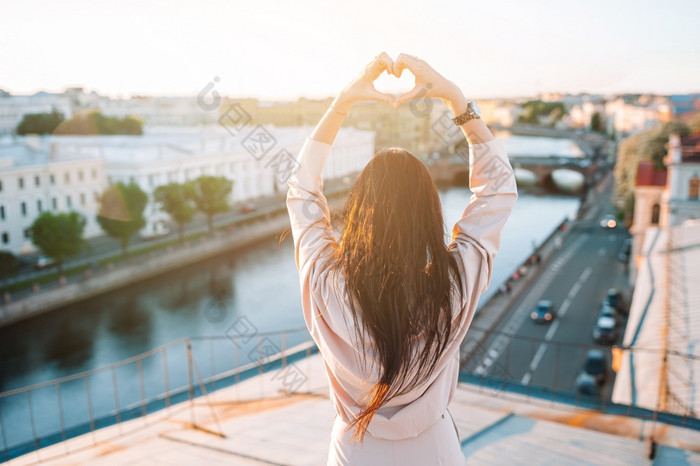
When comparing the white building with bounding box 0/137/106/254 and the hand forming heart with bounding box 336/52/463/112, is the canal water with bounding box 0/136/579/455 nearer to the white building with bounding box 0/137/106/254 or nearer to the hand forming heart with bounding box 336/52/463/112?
the white building with bounding box 0/137/106/254

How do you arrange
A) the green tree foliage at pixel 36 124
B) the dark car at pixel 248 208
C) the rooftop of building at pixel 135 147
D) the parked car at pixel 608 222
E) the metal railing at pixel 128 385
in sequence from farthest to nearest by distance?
the green tree foliage at pixel 36 124
the parked car at pixel 608 222
the dark car at pixel 248 208
the rooftop of building at pixel 135 147
the metal railing at pixel 128 385

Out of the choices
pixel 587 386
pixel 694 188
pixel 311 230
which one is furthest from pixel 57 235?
pixel 311 230

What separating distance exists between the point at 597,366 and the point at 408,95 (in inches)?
203

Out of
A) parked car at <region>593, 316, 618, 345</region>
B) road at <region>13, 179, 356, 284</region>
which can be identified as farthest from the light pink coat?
parked car at <region>593, 316, 618, 345</region>

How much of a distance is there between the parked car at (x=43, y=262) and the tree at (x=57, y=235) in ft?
0.83

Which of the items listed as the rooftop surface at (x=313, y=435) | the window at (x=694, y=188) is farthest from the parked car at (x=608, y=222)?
the rooftop surface at (x=313, y=435)

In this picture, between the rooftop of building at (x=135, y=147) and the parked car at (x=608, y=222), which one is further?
the parked car at (x=608, y=222)

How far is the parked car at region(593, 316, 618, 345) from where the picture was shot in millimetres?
5898

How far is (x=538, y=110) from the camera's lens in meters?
36.1

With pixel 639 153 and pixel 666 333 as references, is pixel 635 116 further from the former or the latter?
pixel 666 333

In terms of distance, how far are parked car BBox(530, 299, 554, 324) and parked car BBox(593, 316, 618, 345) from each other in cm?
51

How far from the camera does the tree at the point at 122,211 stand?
26.8ft

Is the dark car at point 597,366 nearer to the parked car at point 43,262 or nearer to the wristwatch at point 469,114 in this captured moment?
the wristwatch at point 469,114

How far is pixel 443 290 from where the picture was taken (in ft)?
1.54
